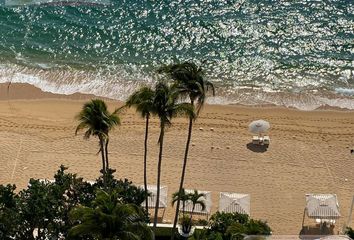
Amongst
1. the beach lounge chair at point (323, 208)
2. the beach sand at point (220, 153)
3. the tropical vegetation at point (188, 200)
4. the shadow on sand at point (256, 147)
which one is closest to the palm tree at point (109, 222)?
the tropical vegetation at point (188, 200)

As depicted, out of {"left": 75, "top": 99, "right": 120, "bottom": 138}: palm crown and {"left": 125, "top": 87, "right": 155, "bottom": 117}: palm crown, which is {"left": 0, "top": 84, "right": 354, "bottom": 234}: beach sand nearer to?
{"left": 75, "top": 99, "right": 120, "bottom": 138}: palm crown

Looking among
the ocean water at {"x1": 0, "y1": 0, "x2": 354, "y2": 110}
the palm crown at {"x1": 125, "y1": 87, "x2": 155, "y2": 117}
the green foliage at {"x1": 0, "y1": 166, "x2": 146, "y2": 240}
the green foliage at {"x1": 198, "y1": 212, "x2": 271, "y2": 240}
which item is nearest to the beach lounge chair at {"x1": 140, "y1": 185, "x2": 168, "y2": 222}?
the green foliage at {"x1": 198, "y1": 212, "x2": 271, "y2": 240}

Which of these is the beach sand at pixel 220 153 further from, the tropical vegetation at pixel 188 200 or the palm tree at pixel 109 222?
the palm tree at pixel 109 222

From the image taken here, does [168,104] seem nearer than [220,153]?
Yes

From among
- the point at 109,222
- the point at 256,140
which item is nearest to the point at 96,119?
the point at 109,222

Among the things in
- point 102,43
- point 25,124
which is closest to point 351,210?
point 25,124

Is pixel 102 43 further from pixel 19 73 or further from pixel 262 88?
pixel 262 88

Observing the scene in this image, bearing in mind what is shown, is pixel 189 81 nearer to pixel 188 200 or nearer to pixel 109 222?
pixel 109 222
